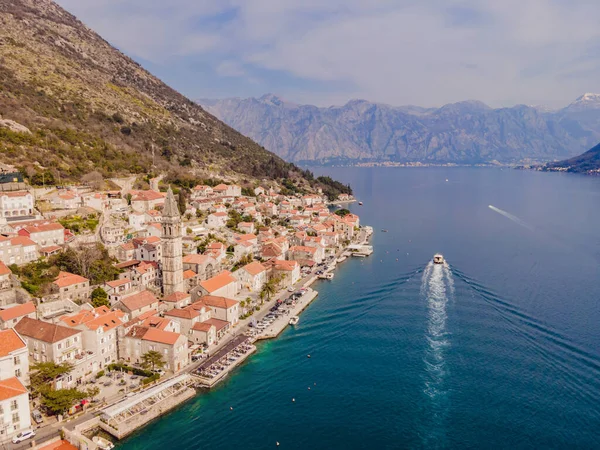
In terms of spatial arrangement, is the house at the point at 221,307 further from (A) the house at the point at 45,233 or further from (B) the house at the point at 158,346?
(A) the house at the point at 45,233

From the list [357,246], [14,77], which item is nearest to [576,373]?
[357,246]

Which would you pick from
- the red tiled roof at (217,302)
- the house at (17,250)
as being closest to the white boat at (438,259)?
the red tiled roof at (217,302)

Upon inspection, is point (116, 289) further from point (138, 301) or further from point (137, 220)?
point (137, 220)

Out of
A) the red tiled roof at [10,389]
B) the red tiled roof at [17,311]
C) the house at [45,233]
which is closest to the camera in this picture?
the red tiled roof at [10,389]

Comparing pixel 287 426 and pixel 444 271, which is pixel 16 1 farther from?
pixel 287 426

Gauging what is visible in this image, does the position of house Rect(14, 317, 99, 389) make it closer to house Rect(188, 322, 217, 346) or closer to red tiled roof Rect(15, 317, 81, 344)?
red tiled roof Rect(15, 317, 81, 344)

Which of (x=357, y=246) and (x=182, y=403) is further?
(x=357, y=246)
